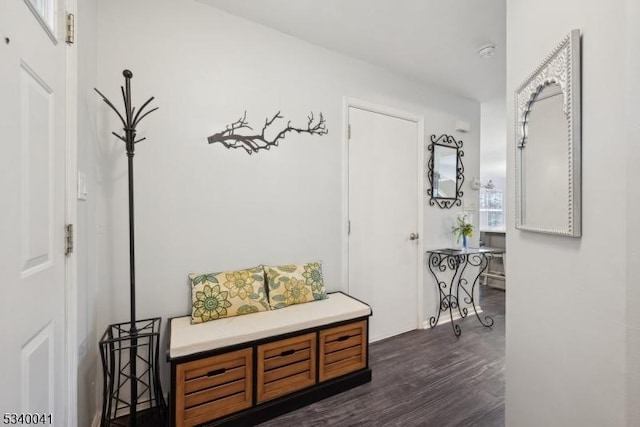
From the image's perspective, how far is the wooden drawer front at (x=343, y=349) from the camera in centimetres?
183

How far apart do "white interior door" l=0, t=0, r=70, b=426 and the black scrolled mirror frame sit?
2950 millimetres

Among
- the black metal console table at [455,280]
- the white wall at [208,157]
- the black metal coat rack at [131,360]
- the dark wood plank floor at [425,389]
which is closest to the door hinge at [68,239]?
the black metal coat rack at [131,360]

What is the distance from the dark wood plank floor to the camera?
64.4 inches

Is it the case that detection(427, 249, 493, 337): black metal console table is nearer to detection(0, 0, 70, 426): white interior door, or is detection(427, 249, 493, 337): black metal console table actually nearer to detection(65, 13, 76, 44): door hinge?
detection(0, 0, 70, 426): white interior door

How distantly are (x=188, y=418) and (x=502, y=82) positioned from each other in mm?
3968

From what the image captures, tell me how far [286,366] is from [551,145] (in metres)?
1.76

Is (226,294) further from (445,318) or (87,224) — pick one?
(445,318)

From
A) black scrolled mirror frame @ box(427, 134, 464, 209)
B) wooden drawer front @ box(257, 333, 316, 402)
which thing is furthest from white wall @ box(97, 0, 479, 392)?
black scrolled mirror frame @ box(427, 134, 464, 209)

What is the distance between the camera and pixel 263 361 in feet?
5.30

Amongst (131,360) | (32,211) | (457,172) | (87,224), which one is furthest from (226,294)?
(457,172)

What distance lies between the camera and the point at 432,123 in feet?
9.88

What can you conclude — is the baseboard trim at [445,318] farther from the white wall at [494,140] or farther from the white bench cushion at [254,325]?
the white wall at [494,140]

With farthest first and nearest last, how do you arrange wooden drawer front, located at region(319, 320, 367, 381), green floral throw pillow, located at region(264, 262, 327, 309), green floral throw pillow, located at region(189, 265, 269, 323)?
green floral throw pillow, located at region(264, 262, 327, 309), wooden drawer front, located at region(319, 320, 367, 381), green floral throw pillow, located at region(189, 265, 269, 323)

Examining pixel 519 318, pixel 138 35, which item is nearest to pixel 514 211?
pixel 519 318
